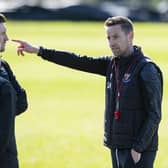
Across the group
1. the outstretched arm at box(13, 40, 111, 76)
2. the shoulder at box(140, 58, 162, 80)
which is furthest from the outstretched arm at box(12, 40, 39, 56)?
the shoulder at box(140, 58, 162, 80)

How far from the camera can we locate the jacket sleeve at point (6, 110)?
22.2 ft

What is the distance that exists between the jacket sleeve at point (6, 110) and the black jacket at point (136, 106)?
4.61ft

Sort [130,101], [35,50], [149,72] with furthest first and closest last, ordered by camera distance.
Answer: [35,50], [130,101], [149,72]

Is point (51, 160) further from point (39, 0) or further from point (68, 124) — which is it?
Result: point (39, 0)

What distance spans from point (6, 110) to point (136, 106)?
1.55m

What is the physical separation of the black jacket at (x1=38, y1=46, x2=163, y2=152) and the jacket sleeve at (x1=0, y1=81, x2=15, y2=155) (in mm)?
1406

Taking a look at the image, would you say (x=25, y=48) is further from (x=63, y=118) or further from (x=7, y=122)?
(x=63, y=118)

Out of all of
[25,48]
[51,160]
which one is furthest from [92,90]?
[25,48]

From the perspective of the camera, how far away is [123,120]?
7941mm

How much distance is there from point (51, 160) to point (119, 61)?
195 inches

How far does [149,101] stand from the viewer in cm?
782

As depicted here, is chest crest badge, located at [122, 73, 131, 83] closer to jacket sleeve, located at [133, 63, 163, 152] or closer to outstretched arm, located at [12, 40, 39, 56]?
jacket sleeve, located at [133, 63, 163, 152]

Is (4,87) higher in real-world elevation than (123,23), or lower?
lower

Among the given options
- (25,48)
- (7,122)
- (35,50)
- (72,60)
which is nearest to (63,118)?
(72,60)
